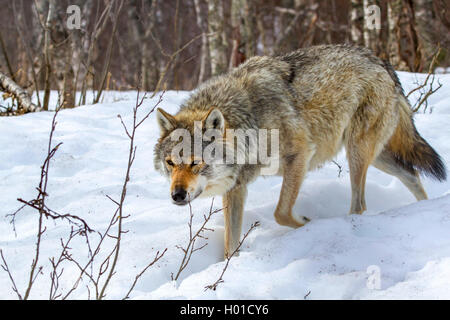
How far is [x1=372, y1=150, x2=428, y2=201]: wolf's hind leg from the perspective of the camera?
444cm

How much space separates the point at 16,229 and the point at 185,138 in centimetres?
162

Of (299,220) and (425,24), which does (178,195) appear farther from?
(425,24)

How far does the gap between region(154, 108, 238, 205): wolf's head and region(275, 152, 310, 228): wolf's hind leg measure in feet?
1.62

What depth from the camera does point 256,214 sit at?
4305 millimetres

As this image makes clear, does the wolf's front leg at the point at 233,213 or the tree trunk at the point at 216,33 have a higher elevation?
the tree trunk at the point at 216,33

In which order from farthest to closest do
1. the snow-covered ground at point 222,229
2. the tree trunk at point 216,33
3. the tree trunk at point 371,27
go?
the tree trunk at point 216,33 → the tree trunk at point 371,27 → the snow-covered ground at point 222,229

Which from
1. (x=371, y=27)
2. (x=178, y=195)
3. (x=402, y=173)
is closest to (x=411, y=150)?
(x=402, y=173)

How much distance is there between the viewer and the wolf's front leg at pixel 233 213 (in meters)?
3.80

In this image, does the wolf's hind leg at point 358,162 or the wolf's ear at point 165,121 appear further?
the wolf's hind leg at point 358,162

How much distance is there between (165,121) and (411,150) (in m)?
2.54

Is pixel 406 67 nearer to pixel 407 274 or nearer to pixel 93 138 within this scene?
pixel 93 138

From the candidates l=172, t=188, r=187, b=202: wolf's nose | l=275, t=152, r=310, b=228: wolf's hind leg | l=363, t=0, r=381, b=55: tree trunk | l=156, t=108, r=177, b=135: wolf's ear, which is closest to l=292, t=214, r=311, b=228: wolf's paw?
l=275, t=152, r=310, b=228: wolf's hind leg

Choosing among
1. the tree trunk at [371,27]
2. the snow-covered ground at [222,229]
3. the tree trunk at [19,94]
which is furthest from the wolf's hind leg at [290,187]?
the tree trunk at [371,27]

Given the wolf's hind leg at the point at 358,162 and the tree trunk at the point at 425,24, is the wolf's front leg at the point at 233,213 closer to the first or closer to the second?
the wolf's hind leg at the point at 358,162
